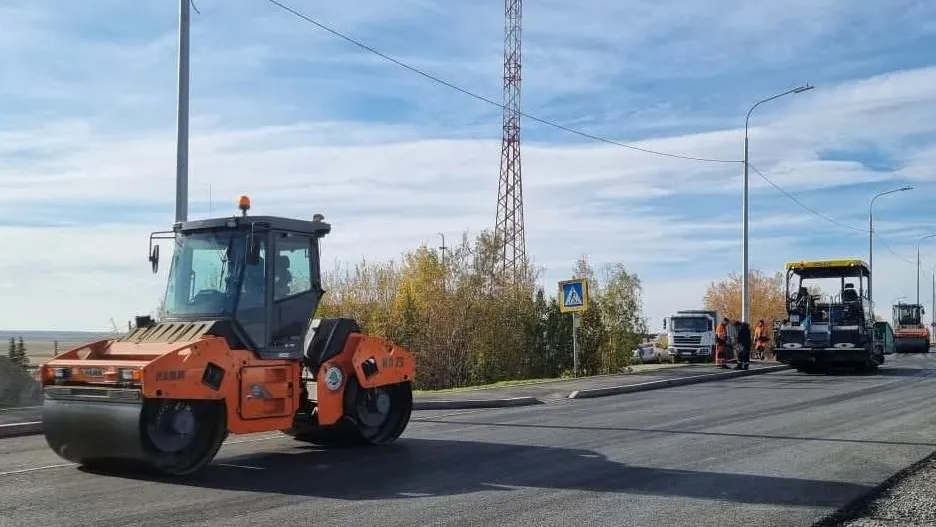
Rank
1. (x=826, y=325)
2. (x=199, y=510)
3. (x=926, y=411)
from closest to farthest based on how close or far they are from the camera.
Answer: (x=199, y=510)
(x=926, y=411)
(x=826, y=325)

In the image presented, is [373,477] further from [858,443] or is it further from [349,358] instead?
[858,443]

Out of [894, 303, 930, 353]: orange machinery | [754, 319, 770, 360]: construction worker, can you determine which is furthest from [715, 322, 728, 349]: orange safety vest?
[894, 303, 930, 353]: orange machinery

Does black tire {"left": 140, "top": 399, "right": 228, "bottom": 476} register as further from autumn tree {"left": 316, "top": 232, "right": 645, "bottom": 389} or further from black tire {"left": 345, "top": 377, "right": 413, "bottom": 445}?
autumn tree {"left": 316, "top": 232, "right": 645, "bottom": 389}

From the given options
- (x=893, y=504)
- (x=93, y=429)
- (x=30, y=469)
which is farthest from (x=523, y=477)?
(x=30, y=469)

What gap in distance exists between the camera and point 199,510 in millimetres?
7461

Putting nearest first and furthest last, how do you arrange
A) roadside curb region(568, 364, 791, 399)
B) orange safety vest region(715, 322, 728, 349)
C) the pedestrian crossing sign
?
1. roadside curb region(568, 364, 791, 399)
2. the pedestrian crossing sign
3. orange safety vest region(715, 322, 728, 349)

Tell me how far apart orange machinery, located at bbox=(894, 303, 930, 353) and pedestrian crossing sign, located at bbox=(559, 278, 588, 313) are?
124 feet

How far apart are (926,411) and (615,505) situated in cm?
1070

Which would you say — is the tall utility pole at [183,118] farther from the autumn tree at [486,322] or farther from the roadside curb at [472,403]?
the autumn tree at [486,322]

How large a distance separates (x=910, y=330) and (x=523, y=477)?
182 feet

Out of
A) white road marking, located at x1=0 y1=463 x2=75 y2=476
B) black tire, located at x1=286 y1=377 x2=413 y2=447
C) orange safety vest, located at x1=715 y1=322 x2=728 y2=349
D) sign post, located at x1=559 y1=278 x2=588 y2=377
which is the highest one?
sign post, located at x1=559 y1=278 x2=588 y2=377

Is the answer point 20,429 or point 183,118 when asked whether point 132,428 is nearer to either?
point 20,429

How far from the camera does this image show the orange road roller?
8820mm

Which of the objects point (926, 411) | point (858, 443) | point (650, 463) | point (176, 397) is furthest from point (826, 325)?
point (176, 397)
